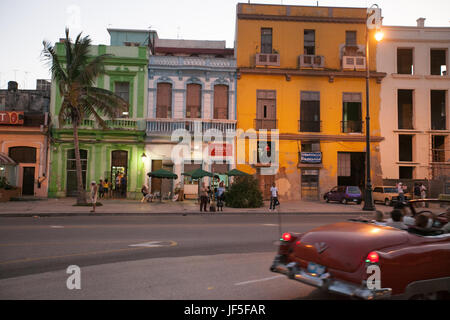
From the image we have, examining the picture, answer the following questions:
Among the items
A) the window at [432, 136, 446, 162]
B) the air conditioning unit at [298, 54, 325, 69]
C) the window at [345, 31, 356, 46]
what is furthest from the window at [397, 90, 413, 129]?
the air conditioning unit at [298, 54, 325, 69]

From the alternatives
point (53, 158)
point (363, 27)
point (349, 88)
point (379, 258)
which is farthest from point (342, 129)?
point (379, 258)

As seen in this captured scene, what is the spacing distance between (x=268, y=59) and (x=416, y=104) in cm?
1231

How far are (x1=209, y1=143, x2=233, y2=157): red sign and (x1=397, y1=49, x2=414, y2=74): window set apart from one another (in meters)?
16.1

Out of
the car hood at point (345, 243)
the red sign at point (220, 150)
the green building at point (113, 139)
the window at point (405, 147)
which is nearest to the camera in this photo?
the car hood at point (345, 243)

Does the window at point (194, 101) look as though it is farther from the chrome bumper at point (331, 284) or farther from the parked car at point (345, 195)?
the chrome bumper at point (331, 284)

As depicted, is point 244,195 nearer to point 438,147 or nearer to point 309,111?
point 309,111

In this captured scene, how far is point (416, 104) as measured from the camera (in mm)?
28422

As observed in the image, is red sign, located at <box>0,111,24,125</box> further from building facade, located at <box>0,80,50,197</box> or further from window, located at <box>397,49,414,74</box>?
window, located at <box>397,49,414,74</box>

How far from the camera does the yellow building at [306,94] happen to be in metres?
27.4

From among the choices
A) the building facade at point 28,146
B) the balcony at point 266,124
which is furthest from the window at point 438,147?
the building facade at point 28,146

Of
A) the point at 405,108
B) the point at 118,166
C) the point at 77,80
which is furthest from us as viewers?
the point at 405,108

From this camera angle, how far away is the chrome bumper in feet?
12.0

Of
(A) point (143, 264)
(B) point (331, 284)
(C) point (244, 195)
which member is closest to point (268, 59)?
(C) point (244, 195)

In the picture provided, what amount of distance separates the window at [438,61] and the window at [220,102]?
695 inches
